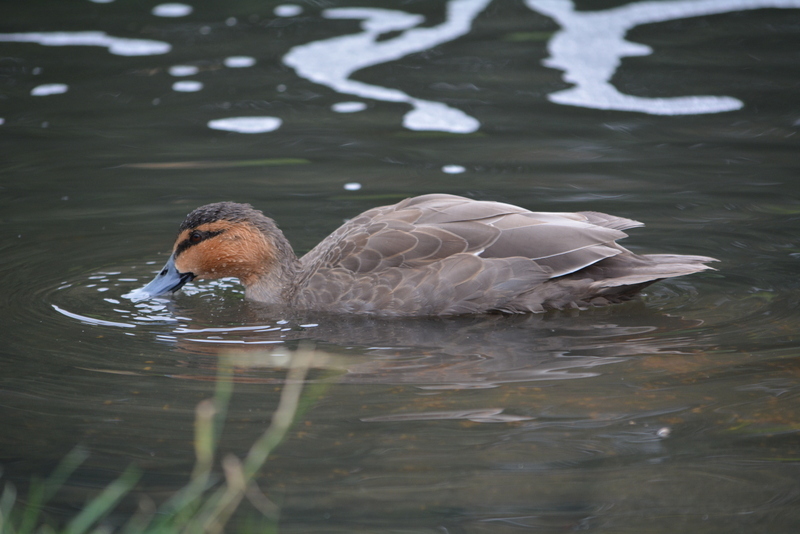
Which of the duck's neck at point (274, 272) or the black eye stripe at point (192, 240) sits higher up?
the black eye stripe at point (192, 240)

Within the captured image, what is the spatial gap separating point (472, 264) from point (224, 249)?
203 cm

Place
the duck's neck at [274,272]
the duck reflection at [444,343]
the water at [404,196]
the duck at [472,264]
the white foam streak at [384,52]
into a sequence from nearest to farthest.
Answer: the water at [404,196], the duck reflection at [444,343], the duck at [472,264], the duck's neck at [274,272], the white foam streak at [384,52]

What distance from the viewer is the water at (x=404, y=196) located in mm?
4867

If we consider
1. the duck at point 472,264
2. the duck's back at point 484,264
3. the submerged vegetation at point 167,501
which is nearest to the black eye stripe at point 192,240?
the duck at point 472,264

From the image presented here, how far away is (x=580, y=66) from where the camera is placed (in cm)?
1319

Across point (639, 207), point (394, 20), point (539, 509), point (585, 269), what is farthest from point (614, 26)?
point (539, 509)

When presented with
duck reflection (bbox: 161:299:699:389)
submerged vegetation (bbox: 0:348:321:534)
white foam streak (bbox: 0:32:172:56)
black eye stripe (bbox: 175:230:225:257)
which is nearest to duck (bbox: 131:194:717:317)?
duck reflection (bbox: 161:299:699:389)

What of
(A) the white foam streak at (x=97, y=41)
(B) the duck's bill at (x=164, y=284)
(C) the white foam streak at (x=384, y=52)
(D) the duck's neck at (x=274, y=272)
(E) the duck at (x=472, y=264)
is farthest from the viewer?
(A) the white foam streak at (x=97, y=41)

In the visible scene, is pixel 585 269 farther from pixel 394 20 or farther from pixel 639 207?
pixel 394 20

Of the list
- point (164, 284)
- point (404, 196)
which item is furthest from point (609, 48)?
point (164, 284)

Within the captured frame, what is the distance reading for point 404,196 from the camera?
9.66 meters

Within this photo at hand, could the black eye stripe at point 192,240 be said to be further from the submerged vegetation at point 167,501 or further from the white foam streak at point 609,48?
the white foam streak at point 609,48

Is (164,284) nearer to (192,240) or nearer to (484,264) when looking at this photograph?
(192,240)

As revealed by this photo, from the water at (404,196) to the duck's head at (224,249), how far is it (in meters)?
0.23
